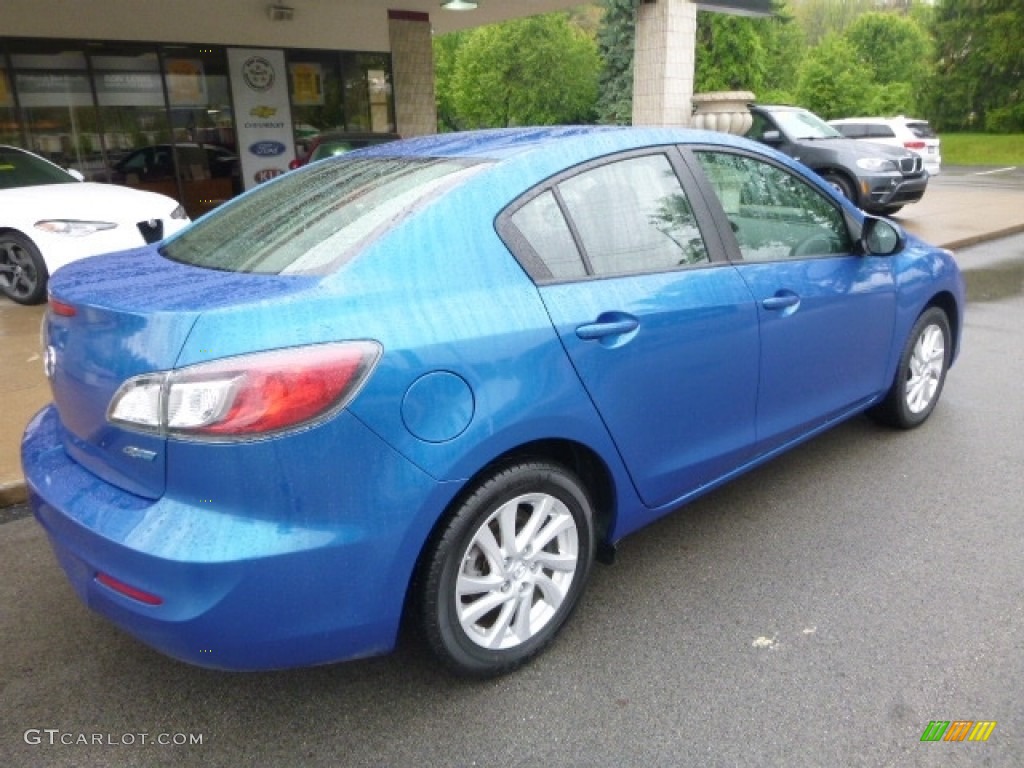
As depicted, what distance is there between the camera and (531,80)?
40938mm

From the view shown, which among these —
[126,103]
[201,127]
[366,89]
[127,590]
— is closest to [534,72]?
[366,89]

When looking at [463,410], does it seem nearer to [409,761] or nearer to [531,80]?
[409,761]

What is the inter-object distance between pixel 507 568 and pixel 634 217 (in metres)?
1.24

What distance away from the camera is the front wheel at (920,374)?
404 centimetres

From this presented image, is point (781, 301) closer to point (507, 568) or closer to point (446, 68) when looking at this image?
point (507, 568)

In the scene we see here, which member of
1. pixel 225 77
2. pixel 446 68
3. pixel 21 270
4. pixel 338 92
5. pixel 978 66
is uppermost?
pixel 446 68

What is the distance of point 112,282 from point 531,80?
137 ft

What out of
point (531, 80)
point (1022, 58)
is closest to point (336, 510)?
point (531, 80)

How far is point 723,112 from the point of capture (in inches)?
437

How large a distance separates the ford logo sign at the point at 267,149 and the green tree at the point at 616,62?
15.0 metres

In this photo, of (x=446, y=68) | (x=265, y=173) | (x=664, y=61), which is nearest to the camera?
(x=664, y=61)

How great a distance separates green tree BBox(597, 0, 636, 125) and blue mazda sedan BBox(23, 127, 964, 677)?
2571cm

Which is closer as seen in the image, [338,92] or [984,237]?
[984,237]

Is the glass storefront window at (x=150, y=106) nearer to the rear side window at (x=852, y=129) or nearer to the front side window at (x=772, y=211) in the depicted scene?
the rear side window at (x=852, y=129)
